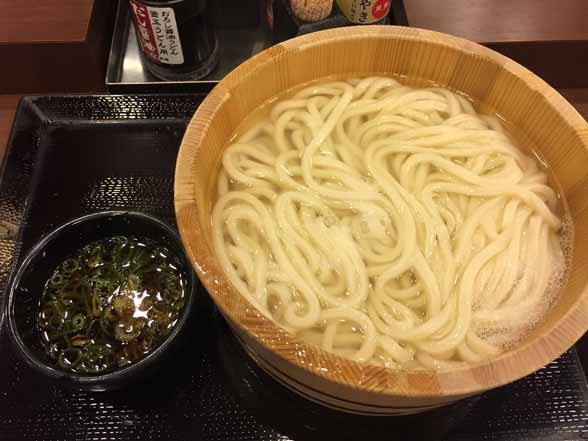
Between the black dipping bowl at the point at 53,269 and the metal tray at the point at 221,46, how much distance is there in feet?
2.66

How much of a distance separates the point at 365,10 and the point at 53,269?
1.52 meters

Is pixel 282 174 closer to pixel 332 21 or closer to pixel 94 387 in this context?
pixel 94 387

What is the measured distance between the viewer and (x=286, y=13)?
212 cm

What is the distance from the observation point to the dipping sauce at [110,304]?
1.31m

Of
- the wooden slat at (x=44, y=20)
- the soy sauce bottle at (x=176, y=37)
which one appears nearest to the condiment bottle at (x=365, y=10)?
the soy sauce bottle at (x=176, y=37)

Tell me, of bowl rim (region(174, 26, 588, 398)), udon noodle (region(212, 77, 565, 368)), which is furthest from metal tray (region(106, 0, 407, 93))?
bowl rim (region(174, 26, 588, 398))

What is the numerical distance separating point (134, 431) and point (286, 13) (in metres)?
1.70

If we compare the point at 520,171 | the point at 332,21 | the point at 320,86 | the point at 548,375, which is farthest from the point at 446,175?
the point at 332,21

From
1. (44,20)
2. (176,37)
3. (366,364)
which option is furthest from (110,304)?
(44,20)

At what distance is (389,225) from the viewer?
1355mm

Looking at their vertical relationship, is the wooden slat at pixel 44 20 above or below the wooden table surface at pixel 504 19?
below

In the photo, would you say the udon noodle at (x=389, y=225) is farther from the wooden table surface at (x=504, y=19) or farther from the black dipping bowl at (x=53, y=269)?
the wooden table surface at (x=504, y=19)

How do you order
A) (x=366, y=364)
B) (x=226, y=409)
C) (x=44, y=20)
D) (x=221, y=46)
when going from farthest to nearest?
(x=221, y=46) → (x=44, y=20) → (x=226, y=409) → (x=366, y=364)

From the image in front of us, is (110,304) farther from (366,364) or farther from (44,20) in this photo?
(44,20)
